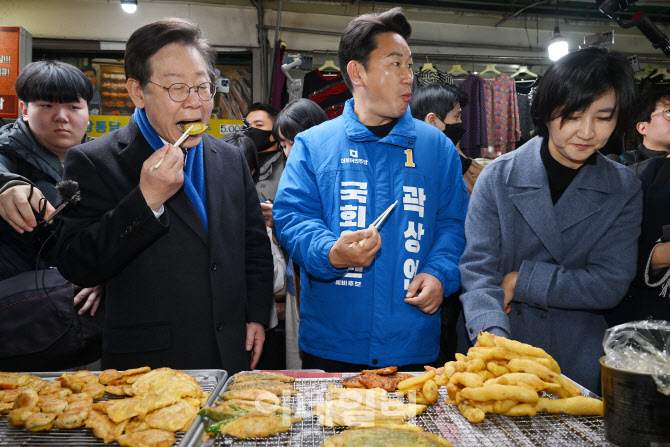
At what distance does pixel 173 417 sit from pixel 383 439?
0.60 metres

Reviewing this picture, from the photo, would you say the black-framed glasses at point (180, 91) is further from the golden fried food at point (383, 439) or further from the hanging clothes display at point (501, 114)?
the hanging clothes display at point (501, 114)

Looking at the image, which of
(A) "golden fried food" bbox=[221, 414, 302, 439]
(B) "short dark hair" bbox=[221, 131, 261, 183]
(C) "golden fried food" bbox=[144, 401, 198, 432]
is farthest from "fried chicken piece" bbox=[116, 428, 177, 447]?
(B) "short dark hair" bbox=[221, 131, 261, 183]

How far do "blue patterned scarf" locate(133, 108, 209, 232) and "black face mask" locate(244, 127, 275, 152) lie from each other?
2.06 m

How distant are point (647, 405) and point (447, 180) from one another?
59.2 inches

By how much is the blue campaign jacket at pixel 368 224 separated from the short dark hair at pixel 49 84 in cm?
151

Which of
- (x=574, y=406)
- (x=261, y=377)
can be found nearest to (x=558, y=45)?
(x=574, y=406)

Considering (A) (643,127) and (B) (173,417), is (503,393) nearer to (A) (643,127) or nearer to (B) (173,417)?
(B) (173,417)

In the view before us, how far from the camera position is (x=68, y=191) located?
183 centimetres

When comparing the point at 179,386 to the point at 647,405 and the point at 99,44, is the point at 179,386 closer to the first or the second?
the point at 647,405

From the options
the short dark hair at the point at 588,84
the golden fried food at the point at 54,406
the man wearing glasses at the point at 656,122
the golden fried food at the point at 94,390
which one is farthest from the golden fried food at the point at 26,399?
the man wearing glasses at the point at 656,122

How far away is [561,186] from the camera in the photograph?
211 centimetres

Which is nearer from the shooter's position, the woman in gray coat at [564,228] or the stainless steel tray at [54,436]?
the stainless steel tray at [54,436]

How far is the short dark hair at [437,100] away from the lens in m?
3.62

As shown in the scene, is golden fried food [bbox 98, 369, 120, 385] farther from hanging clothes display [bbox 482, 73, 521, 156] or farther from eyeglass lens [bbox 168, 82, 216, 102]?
hanging clothes display [bbox 482, 73, 521, 156]
